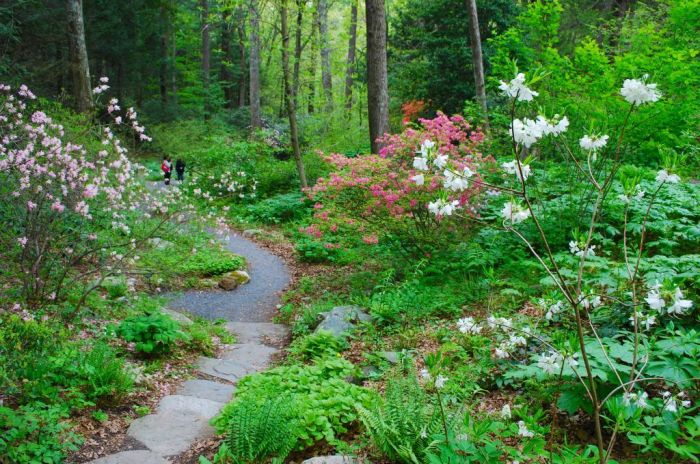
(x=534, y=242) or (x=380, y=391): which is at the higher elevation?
(x=534, y=242)

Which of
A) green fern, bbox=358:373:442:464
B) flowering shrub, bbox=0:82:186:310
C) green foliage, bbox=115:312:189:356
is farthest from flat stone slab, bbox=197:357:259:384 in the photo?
green fern, bbox=358:373:442:464

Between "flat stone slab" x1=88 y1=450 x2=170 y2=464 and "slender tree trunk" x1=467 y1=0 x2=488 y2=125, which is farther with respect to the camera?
"slender tree trunk" x1=467 y1=0 x2=488 y2=125

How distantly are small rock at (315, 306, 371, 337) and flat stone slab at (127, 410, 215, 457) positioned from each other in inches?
78.3

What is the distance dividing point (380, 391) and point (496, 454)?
201 cm

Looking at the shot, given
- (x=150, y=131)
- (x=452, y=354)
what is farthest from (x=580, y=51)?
(x=150, y=131)

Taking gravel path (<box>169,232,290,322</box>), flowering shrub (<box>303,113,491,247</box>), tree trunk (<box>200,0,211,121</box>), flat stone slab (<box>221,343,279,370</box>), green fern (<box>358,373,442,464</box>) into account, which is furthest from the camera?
tree trunk (<box>200,0,211,121</box>)

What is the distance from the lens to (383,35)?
33.6ft

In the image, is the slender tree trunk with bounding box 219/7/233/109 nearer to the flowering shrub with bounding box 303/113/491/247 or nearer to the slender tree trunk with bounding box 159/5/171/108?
the slender tree trunk with bounding box 159/5/171/108

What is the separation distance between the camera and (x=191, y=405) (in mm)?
4211

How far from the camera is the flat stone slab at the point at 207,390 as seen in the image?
4.54m

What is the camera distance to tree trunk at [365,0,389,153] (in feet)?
33.1

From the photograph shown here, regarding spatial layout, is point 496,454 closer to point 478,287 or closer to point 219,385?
point 219,385

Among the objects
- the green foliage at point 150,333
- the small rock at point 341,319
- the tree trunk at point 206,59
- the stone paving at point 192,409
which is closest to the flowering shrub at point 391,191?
the small rock at point 341,319

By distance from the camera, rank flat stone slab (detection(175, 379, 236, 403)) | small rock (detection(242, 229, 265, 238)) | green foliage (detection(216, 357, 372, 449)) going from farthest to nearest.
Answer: small rock (detection(242, 229, 265, 238)), flat stone slab (detection(175, 379, 236, 403)), green foliage (detection(216, 357, 372, 449))
